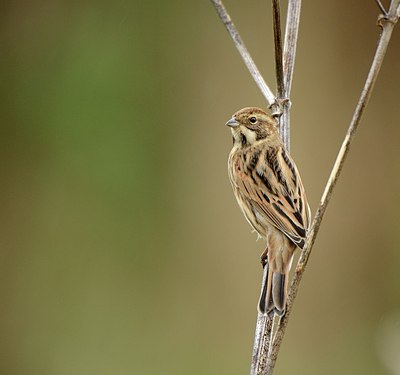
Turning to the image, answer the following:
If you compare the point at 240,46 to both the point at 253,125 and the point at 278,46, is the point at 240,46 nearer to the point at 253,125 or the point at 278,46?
the point at 278,46

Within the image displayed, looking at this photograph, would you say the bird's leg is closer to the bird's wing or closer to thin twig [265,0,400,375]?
the bird's wing

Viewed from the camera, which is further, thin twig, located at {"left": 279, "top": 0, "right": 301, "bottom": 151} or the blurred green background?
the blurred green background

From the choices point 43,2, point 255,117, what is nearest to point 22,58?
point 43,2

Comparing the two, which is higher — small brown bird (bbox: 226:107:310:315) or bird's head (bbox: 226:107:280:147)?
bird's head (bbox: 226:107:280:147)

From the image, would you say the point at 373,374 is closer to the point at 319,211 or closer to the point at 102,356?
the point at 102,356

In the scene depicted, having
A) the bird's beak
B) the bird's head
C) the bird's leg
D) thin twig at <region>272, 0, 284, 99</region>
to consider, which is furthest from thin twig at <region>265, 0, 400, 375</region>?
the bird's beak
